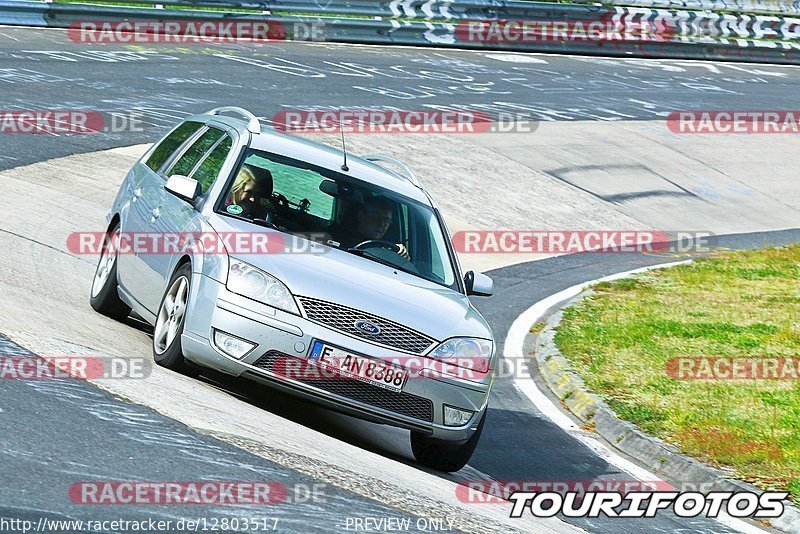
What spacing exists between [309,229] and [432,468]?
175 cm

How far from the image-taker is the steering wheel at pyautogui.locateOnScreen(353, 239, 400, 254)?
28.0 ft

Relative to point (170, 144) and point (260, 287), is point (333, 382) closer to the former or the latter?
point (260, 287)

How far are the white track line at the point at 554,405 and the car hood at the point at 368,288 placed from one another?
1592mm

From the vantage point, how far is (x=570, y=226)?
59.7 ft

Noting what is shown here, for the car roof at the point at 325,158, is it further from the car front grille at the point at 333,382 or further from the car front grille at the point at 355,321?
the car front grille at the point at 333,382

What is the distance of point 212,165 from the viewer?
9016 millimetres

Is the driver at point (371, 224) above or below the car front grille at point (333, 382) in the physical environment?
above

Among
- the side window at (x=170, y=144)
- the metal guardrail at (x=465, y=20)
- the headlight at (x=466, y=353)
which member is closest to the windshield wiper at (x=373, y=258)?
the headlight at (x=466, y=353)

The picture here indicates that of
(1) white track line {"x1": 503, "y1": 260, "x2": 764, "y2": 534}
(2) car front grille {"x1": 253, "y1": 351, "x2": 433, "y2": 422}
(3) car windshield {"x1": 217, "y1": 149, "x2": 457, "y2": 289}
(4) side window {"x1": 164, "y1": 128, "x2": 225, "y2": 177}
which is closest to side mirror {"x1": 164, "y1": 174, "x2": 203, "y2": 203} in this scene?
(3) car windshield {"x1": 217, "y1": 149, "x2": 457, "y2": 289}

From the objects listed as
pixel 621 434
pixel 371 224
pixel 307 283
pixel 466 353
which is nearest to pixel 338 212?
pixel 371 224

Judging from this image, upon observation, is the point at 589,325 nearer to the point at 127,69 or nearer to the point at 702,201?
the point at 702,201

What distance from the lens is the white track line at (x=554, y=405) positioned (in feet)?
28.1

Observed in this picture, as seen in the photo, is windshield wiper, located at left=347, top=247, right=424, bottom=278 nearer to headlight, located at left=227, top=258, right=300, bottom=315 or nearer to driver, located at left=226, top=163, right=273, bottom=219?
driver, located at left=226, top=163, right=273, bottom=219

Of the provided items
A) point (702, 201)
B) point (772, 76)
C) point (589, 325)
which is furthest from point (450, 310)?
point (772, 76)
